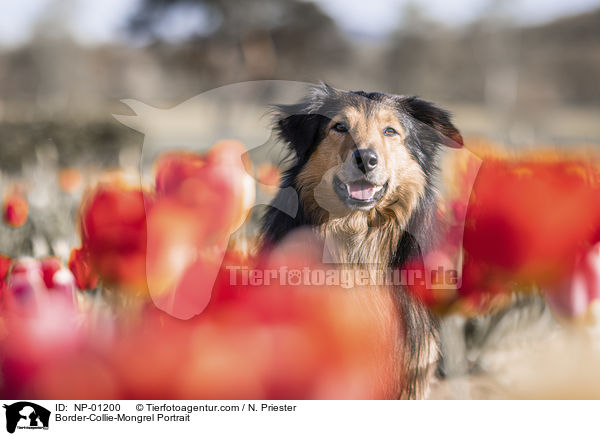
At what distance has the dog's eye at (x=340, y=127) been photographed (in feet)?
1.55

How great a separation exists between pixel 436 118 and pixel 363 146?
8 centimetres

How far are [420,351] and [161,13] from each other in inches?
18.5

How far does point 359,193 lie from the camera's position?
0.45 metres

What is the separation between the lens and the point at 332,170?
0.46 metres

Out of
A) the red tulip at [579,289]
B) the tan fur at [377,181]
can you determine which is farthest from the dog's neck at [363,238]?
the red tulip at [579,289]

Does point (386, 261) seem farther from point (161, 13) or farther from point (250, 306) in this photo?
point (161, 13)

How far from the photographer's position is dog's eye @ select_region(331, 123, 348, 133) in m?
0.47
